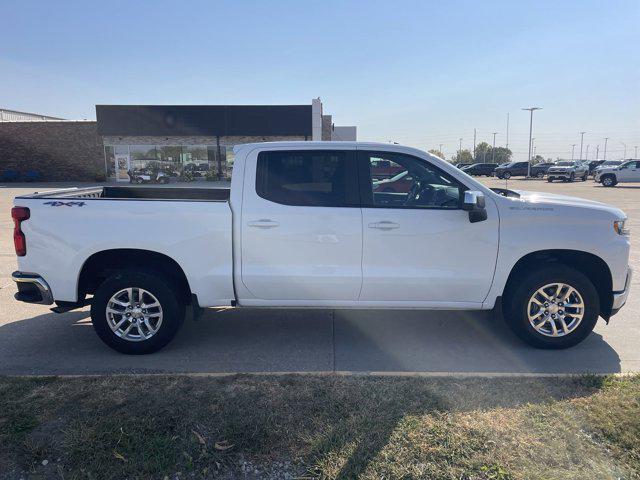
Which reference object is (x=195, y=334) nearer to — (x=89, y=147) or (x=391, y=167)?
(x=391, y=167)

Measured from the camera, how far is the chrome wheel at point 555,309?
15.0 ft

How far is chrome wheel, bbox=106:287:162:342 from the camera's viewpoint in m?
4.54

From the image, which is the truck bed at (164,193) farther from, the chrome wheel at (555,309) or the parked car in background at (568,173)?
the parked car in background at (568,173)

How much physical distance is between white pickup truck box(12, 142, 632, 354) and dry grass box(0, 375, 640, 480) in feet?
2.77

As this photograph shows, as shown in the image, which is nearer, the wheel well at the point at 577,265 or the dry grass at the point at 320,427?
the dry grass at the point at 320,427

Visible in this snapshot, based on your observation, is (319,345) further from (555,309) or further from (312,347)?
(555,309)

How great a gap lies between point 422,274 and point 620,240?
6.26ft

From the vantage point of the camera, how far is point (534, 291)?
14.9 feet

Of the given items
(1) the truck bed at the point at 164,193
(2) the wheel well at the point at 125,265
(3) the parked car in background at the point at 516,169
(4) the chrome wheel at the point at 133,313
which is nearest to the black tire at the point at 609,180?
(3) the parked car in background at the point at 516,169

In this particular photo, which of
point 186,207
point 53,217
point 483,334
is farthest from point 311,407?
point 53,217

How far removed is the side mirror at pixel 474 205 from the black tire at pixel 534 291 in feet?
2.65

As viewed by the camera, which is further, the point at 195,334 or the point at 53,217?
the point at 195,334

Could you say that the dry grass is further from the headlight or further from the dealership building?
the dealership building

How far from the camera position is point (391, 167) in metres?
4.61
